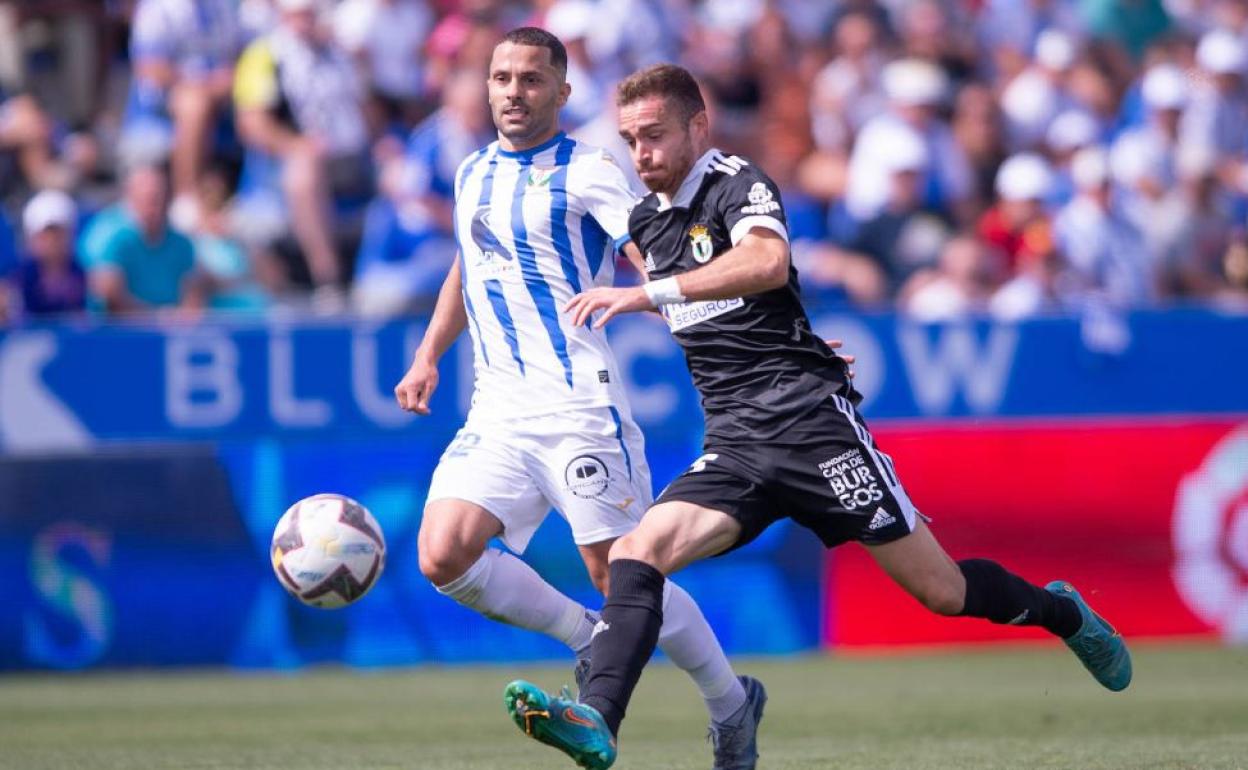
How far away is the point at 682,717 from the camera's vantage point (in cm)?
876

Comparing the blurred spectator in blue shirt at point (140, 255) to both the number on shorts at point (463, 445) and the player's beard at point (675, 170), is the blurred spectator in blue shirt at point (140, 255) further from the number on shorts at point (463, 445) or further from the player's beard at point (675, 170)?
the player's beard at point (675, 170)

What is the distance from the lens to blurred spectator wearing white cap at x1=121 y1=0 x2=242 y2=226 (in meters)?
13.1

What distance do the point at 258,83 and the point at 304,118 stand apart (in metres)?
0.38

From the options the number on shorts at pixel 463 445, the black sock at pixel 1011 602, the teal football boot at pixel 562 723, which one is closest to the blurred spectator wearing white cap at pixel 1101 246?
the black sock at pixel 1011 602

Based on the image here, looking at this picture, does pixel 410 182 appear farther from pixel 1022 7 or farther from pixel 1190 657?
pixel 1022 7

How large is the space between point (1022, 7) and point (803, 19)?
223cm

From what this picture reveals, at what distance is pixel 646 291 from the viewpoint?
5.55 m

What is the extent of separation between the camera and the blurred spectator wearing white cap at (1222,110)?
15.5 meters

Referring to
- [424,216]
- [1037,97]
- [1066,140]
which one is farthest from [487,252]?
[1037,97]

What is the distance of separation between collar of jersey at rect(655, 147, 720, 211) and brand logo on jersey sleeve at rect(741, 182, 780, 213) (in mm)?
238

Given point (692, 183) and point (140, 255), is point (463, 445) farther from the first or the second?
point (140, 255)

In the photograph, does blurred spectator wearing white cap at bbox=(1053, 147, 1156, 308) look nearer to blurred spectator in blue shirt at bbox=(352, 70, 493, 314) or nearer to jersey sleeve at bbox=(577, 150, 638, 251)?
blurred spectator in blue shirt at bbox=(352, 70, 493, 314)

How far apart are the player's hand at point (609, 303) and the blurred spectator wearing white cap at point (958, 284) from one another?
771 cm

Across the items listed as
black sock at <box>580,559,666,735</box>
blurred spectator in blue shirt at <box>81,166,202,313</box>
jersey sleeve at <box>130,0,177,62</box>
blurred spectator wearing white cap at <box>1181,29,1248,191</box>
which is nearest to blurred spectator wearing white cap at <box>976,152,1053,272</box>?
blurred spectator wearing white cap at <box>1181,29,1248,191</box>
